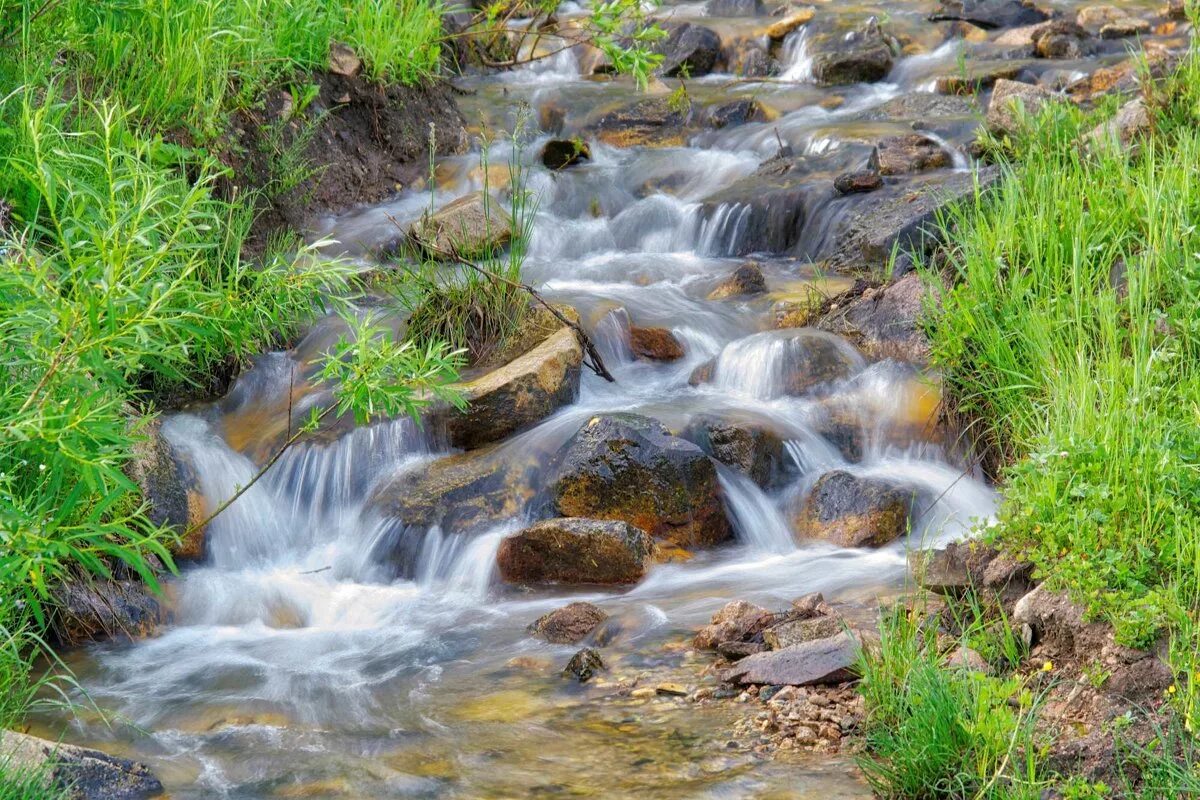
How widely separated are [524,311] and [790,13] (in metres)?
8.39

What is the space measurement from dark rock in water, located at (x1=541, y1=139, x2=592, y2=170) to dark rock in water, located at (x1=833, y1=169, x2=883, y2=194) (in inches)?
100

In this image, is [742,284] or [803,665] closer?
[803,665]

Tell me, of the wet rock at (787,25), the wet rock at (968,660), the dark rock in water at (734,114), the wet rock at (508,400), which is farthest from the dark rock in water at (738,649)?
the wet rock at (787,25)

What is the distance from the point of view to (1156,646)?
319cm

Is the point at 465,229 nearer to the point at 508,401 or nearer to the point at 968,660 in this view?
the point at 508,401

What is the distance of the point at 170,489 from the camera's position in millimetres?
5480

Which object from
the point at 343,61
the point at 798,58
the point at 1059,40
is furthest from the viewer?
the point at 798,58

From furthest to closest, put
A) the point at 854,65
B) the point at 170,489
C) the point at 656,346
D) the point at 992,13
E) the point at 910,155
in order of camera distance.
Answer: the point at 992,13 < the point at 854,65 < the point at 910,155 < the point at 656,346 < the point at 170,489

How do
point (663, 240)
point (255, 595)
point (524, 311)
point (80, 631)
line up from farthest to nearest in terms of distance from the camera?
point (663, 240)
point (524, 311)
point (255, 595)
point (80, 631)

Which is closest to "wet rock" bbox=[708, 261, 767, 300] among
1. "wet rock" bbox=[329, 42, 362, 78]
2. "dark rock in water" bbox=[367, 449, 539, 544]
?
"dark rock in water" bbox=[367, 449, 539, 544]

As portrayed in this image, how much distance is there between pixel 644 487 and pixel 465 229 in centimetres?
223

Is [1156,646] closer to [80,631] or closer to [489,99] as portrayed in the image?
[80,631]

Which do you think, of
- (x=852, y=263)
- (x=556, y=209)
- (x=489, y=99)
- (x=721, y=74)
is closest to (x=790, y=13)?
(x=721, y=74)

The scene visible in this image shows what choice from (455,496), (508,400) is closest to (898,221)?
(508,400)
